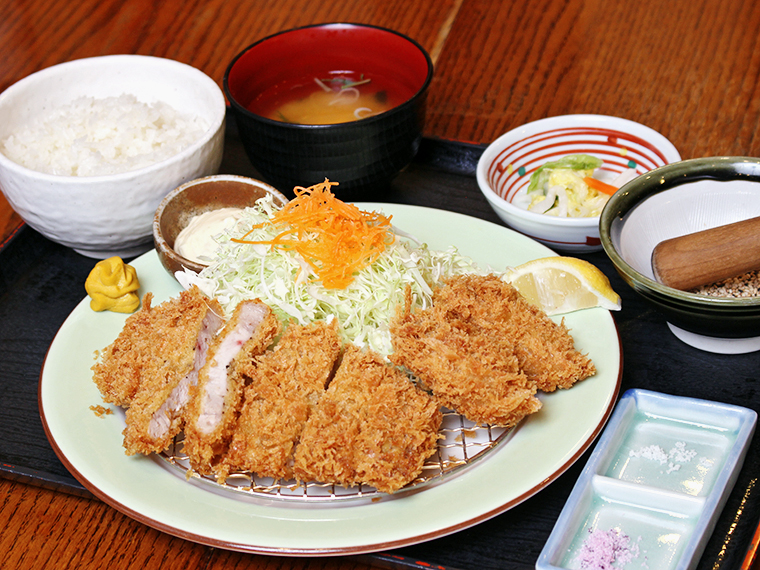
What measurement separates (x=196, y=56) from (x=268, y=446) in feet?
9.52

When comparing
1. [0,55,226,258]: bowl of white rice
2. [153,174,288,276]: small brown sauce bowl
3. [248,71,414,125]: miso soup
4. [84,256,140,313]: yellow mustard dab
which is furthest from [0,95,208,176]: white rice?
[84,256,140,313]: yellow mustard dab

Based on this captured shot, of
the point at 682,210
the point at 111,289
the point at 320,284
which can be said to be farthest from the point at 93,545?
the point at 682,210

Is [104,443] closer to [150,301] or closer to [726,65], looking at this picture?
[150,301]

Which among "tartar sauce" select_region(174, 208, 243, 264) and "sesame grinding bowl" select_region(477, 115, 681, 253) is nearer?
"tartar sauce" select_region(174, 208, 243, 264)

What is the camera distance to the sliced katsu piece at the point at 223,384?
177 cm

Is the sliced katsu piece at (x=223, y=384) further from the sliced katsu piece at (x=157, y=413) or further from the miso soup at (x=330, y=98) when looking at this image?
the miso soup at (x=330, y=98)

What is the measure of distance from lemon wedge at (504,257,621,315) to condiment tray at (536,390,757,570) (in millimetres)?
361

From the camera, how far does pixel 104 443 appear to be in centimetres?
191

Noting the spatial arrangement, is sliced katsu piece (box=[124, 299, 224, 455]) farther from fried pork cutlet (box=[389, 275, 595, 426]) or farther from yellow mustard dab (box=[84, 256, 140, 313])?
fried pork cutlet (box=[389, 275, 595, 426])

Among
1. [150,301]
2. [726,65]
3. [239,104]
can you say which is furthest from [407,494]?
[726,65]

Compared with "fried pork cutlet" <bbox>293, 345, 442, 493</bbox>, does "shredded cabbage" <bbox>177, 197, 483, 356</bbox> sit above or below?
below

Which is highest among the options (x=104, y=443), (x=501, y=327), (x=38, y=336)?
(x=501, y=327)

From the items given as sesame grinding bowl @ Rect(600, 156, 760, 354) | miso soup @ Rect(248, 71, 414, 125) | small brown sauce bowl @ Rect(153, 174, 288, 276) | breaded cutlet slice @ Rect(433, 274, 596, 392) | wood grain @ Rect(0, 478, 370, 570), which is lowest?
wood grain @ Rect(0, 478, 370, 570)

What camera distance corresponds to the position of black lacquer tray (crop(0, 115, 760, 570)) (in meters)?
1.71
